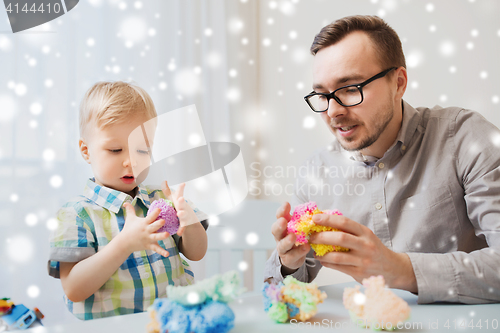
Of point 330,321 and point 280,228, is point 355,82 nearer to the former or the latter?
point 280,228

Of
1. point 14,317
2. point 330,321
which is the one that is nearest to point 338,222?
point 330,321

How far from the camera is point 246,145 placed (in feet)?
7.18

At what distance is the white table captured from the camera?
53 cm

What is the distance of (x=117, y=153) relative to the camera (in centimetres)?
87

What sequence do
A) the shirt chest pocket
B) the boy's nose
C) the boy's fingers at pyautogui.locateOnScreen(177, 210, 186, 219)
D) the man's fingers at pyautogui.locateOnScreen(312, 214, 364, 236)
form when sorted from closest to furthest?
the man's fingers at pyautogui.locateOnScreen(312, 214, 364, 236), the boy's fingers at pyautogui.locateOnScreen(177, 210, 186, 219), the boy's nose, the shirt chest pocket

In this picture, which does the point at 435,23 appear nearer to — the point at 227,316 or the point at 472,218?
the point at 472,218

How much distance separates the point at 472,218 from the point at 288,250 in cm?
53

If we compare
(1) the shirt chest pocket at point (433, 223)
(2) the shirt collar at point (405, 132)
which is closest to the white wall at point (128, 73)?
(2) the shirt collar at point (405, 132)

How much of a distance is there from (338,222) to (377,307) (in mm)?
176

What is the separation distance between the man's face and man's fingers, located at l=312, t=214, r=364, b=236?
414 millimetres

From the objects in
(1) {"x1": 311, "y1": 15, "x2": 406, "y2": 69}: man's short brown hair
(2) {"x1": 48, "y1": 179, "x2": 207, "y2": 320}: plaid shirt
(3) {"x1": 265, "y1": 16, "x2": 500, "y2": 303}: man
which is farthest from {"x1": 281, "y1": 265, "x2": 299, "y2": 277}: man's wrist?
(1) {"x1": 311, "y1": 15, "x2": 406, "y2": 69}: man's short brown hair

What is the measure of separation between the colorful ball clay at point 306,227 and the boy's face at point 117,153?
428 mm

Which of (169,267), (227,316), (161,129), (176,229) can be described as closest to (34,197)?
(161,129)

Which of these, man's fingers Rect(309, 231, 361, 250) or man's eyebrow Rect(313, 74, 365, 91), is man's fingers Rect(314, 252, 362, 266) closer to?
man's fingers Rect(309, 231, 361, 250)
